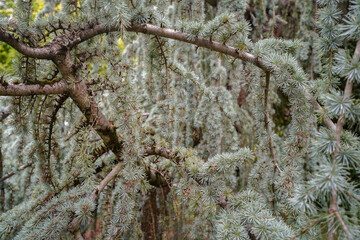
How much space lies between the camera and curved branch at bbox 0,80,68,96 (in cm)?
88

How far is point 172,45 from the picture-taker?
1.28 m

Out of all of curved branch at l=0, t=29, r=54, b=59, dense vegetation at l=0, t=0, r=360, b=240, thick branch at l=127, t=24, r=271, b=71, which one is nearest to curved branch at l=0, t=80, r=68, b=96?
dense vegetation at l=0, t=0, r=360, b=240

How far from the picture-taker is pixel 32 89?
0.94 metres

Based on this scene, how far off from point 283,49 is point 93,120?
0.85 meters

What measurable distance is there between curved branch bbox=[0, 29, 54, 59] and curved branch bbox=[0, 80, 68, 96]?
11 cm

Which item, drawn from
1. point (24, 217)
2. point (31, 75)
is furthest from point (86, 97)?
→ point (24, 217)

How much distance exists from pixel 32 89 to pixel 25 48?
0.15 meters

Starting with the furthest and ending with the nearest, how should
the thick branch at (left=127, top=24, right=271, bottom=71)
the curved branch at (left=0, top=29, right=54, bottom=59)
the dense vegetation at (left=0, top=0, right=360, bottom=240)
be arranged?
the thick branch at (left=127, top=24, right=271, bottom=71)
the curved branch at (left=0, top=29, right=54, bottom=59)
the dense vegetation at (left=0, top=0, right=360, bottom=240)

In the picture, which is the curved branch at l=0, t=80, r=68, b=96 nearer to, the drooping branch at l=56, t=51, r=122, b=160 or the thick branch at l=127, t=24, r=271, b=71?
the drooping branch at l=56, t=51, r=122, b=160

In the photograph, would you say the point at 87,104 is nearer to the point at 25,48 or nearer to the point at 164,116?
the point at 25,48

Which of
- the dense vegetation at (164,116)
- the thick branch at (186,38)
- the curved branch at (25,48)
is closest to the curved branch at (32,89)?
the dense vegetation at (164,116)

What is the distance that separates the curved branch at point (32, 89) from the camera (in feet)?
2.89

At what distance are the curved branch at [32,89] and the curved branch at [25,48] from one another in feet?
0.36

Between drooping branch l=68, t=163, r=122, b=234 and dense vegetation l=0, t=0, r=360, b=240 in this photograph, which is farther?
drooping branch l=68, t=163, r=122, b=234
